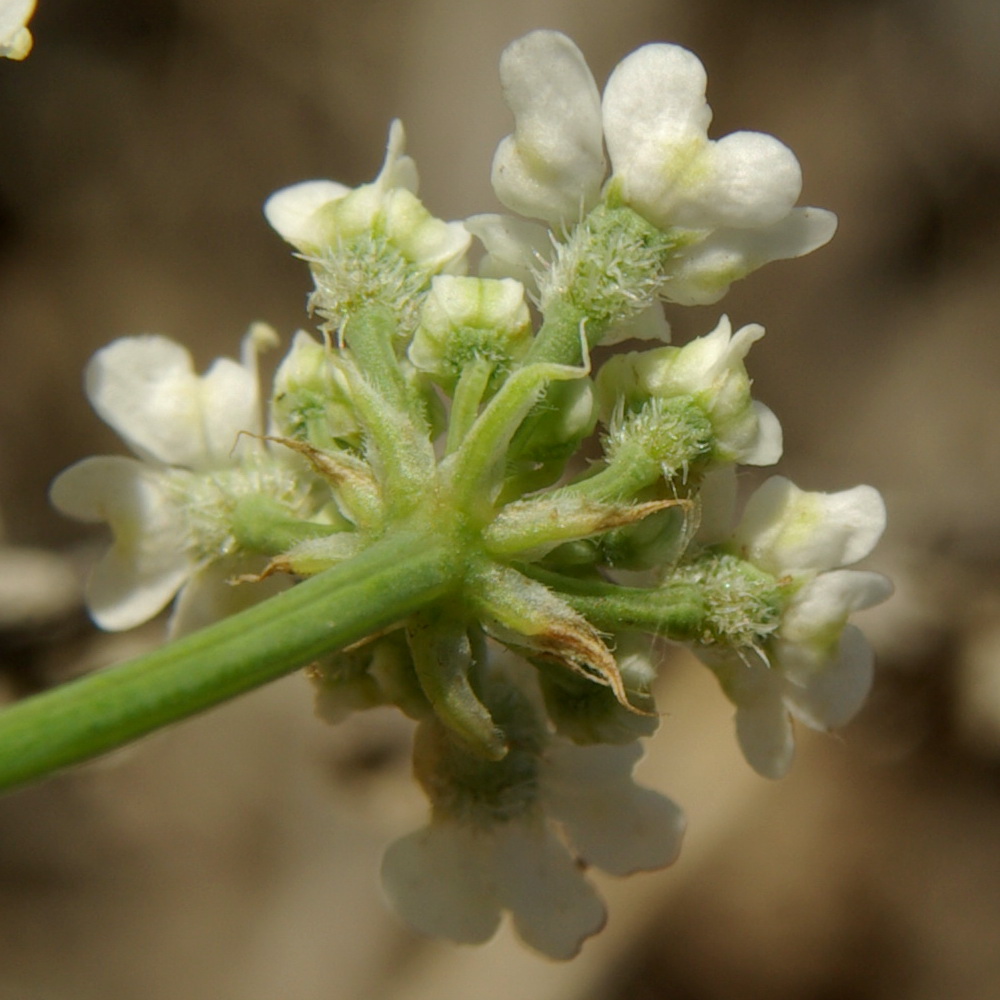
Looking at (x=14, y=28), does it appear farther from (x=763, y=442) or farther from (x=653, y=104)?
(x=763, y=442)

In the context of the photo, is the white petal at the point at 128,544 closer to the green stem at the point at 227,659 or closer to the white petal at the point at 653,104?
the green stem at the point at 227,659

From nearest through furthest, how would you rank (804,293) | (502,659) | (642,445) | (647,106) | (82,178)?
(642,445), (647,106), (502,659), (82,178), (804,293)

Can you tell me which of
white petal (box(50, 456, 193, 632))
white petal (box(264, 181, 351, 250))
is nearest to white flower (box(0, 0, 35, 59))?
white petal (box(264, 181, 351, 250))

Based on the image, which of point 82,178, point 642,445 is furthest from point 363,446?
point 82,178

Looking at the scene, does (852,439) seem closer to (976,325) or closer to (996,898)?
(976,325)

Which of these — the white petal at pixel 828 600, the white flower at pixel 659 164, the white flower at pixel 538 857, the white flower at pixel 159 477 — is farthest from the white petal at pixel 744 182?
the white flower at pixel 538 857

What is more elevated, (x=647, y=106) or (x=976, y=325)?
(x=647, y=106)
